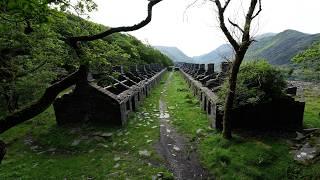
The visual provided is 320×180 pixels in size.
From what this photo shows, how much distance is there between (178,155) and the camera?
12.2 metres

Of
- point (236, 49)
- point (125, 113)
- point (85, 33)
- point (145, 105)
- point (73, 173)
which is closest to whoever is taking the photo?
point (85, 33)

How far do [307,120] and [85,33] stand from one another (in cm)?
1391

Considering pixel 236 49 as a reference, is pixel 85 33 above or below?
above

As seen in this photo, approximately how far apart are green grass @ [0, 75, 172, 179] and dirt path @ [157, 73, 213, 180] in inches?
17.0

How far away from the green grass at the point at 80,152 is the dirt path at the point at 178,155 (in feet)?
1.41

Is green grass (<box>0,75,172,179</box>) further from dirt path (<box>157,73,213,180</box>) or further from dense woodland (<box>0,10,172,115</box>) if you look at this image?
dense woodland (<box>0,10,172,115</box>)

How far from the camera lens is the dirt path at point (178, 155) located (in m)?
10.5

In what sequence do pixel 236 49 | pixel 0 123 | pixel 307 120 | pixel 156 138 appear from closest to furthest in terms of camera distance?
1. pixel 0 123
2. pixel 236 49
3. pixel 156 138
4. pixel 307 120

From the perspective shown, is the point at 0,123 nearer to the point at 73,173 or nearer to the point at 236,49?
the point at 73,173

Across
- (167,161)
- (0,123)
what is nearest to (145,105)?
(167,161)

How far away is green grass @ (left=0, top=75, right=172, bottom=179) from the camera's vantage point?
10531mm

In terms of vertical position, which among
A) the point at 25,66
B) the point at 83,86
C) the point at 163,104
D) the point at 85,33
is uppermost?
the point at 85,33

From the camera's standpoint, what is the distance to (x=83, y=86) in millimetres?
16172

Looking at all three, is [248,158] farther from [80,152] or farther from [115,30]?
[80,152]
